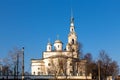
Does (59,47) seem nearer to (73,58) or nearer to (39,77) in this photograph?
(73,58)

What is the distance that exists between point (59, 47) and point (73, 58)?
2589 cm

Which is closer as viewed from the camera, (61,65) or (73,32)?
(61,65)

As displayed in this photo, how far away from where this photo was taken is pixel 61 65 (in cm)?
10975

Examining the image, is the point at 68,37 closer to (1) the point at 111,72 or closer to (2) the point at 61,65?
(2) the point at 61,65

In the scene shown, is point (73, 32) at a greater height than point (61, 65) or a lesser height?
greater

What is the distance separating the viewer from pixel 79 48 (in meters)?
104

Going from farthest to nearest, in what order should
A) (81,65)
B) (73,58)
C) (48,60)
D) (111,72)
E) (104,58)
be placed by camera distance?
(48,60), (73,58), (81,65), (111,72), (104,58)

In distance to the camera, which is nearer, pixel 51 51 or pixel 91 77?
pixel 91 77

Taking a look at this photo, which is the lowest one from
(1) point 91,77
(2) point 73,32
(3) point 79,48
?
(1) point 91,77

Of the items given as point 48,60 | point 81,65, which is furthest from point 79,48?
point 48,60

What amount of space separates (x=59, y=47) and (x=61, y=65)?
37123 mm

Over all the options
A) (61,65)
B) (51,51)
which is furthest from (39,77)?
(51,51)

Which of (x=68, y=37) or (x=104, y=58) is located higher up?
(x=68, y=37)

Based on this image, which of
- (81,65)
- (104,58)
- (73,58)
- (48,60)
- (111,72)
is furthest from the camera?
(48,60)
